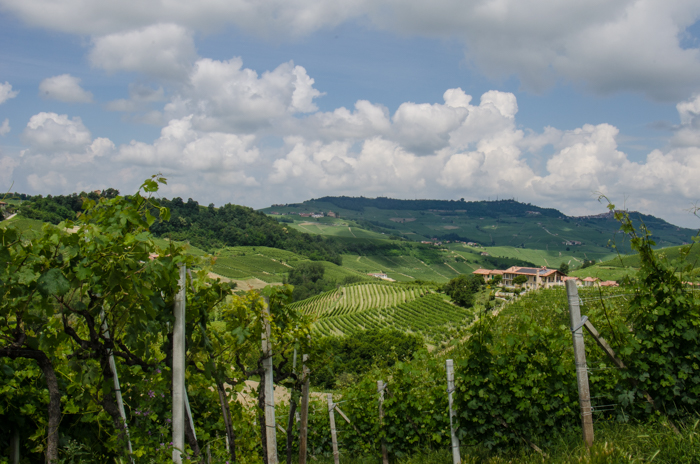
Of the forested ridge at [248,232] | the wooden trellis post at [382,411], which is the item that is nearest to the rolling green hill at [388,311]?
the wooden trellis post at [382,411]

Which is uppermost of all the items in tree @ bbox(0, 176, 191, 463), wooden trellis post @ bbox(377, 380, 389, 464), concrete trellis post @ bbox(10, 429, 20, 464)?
tree @ bbox(0, 176, 191, 463)

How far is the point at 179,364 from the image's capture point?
2979 millimetres

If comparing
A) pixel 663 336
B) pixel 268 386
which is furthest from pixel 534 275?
pixel 268 386

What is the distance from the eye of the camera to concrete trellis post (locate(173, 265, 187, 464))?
2967mm

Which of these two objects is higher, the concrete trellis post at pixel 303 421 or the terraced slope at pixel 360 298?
the concrete trellis post at pixel 303 421

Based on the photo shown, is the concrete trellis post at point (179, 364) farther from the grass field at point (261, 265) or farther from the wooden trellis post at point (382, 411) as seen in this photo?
the grass field at point (261, 265)

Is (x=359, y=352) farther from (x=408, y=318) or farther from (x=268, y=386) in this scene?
(x=268, y=386)

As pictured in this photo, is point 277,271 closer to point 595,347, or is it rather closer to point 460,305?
point 460,305

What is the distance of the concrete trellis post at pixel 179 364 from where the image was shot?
9.73 ft

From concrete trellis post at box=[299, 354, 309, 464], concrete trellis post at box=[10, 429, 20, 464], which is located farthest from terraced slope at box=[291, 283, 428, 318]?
concrete trellis post at box=[10, 429, 20, 464]

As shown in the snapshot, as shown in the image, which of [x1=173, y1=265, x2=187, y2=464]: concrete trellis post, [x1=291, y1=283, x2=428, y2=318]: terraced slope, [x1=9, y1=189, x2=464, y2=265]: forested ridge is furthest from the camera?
[x1=9, y1=189, x2=464, y2=265]: forested ridge

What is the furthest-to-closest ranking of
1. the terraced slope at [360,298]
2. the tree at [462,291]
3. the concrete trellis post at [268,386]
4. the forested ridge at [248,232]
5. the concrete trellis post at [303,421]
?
the forested ridge at [248,232], the terraced slope at [360,298], the tree at [462,291], the concrete trellis post at [303,421], the concrete trellis post at [268,386]

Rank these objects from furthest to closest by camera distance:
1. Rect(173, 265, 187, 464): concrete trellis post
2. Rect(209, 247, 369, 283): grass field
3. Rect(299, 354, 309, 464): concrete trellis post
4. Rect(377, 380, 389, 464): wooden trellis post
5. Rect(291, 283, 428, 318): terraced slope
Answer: Rect(209, 247, 369, 283): grass field, Rect(291, 283, 428, 318): terraced slope, Rect(377, 380, 389, 464): wooden trellis post, Rect(299, 354, 309, 464): concrete trellis post, Rect(173, 265, 187, 464): concrete trellis post

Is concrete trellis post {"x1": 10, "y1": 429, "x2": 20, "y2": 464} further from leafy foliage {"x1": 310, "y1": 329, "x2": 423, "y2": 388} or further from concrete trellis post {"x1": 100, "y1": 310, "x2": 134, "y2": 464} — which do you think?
leafy foliage {"x1": 310, "y1": 329, "x2": 423, "y2": 388}
